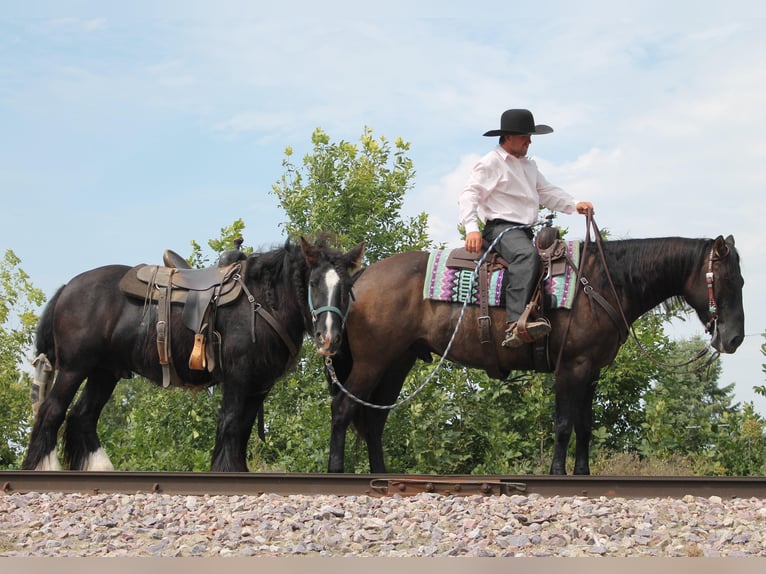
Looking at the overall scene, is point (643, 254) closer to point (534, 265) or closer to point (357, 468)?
point (534, 265)

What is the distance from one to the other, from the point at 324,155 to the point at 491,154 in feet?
22.3

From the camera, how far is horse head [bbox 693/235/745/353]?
809cm

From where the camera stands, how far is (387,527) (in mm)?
5320

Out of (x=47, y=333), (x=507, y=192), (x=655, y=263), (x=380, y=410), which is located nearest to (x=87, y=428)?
(x=47, y=333)

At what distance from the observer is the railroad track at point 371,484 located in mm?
6719

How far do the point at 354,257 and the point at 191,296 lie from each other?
5.42 feet

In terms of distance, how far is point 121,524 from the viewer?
561 centimetres

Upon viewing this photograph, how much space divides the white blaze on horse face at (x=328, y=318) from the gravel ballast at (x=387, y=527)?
65.8 inches

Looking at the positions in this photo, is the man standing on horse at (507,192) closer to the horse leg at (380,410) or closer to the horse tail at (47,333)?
the horse leg at (380,410)

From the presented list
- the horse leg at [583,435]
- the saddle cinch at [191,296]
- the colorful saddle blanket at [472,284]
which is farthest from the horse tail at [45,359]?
the horse leg at [583,435]

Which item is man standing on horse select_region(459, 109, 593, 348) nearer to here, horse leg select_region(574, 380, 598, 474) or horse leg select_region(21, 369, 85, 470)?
horse leg select_region(574, 380, 598, 474)

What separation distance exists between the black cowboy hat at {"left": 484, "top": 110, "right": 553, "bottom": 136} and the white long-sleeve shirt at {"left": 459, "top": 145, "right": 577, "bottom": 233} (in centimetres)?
19

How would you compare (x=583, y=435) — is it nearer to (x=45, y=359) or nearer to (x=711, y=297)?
(x=711, y=297)

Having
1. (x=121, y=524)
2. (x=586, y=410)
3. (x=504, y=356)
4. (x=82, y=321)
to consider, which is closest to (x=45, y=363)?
(x=82, y=321)
